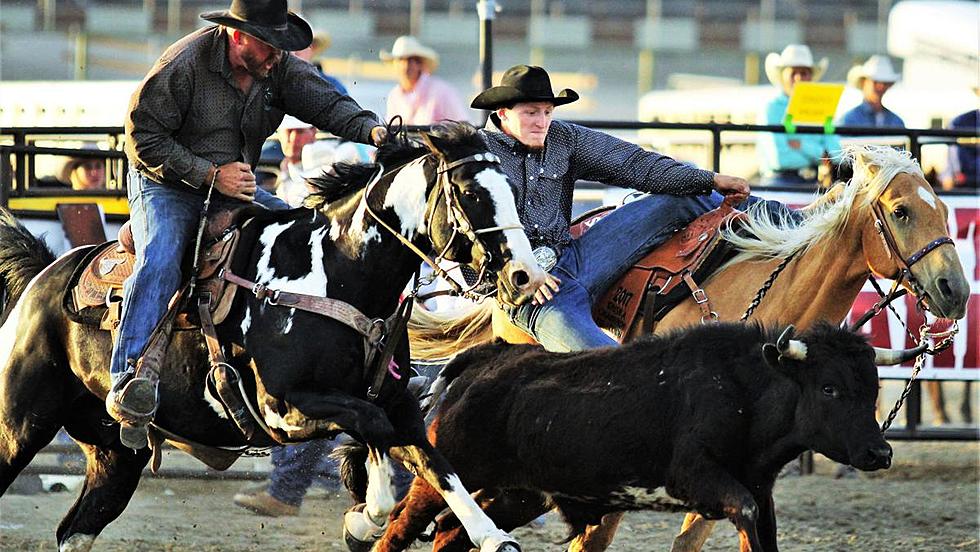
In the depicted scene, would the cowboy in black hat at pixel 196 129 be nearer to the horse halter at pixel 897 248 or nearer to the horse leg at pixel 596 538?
the horse leg at pixel 596 538

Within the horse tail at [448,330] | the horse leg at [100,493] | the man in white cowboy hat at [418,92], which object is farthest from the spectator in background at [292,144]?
the horse leg at [100,493]

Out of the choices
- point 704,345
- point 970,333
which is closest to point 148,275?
point 704,345

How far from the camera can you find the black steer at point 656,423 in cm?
482

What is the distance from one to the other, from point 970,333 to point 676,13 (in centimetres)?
3323

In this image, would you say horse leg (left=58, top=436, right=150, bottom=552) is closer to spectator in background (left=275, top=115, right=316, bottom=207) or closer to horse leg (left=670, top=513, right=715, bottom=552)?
horse leg (left=670, top=513, right=715, bottom=552)

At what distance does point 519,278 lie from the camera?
182 inches

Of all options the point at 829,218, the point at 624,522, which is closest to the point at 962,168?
the point at 624,522

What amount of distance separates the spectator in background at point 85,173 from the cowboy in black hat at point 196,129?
162 inches

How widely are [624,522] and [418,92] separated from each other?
3.52 metres

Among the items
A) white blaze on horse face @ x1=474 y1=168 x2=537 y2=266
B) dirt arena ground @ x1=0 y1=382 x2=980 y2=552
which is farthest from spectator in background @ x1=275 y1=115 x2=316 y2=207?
white blaze on horse face @ x1=474 y1=168 x2=537 y2=266

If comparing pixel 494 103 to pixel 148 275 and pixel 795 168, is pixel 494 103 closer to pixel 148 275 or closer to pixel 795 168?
pixel 148 275

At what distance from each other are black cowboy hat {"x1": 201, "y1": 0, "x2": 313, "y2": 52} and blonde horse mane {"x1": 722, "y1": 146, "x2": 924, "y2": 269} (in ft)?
6.69

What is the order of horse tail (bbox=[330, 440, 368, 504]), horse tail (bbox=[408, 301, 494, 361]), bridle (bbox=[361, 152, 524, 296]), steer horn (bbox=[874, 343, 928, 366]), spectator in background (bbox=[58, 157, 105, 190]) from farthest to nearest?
spectator in background (bbox=[58, 157, 105, 190]) < horse tail (bbox=[408, 301, 494, 361]) < horse tail (bbox=[330, 440, 368, 504]) < steer horn (bbox=[874, 343, 928, 366]) < bridle (bbox=[361, 152, 524, 296])

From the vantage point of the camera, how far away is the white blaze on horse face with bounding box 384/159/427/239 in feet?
16.2
